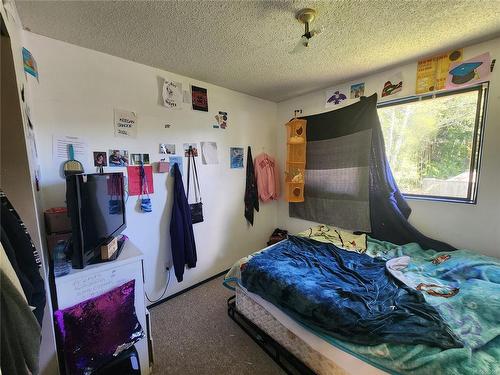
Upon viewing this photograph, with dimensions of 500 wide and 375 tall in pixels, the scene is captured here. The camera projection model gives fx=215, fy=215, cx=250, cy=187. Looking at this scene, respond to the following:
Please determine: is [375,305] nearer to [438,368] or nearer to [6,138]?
[438,368]

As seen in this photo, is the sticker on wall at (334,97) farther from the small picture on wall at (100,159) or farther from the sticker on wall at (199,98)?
the small picture on wall at (100,159)

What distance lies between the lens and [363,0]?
122cm

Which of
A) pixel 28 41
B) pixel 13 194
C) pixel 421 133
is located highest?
pixel 28 41

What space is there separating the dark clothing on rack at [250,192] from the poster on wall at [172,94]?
3.55 feet

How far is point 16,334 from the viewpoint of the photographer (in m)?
0.67

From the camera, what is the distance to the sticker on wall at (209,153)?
Answer: 2443mm

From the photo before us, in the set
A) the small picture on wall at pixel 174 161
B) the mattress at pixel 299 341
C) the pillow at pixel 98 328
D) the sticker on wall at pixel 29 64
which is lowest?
the mattress at pixel 299 341

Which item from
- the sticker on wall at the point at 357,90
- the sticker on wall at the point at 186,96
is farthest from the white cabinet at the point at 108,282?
the sticker on wall at the point at 357,90

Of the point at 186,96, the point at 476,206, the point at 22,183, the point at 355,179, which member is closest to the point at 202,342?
the point at 22,183

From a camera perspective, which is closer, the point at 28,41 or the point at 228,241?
the point at 28,41

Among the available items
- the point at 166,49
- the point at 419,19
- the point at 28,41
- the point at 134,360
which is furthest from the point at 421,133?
the point at 28,41

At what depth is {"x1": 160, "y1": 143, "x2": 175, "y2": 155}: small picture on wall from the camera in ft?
6.95

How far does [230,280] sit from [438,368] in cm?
137

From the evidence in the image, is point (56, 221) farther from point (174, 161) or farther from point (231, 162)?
point (231, 162)
